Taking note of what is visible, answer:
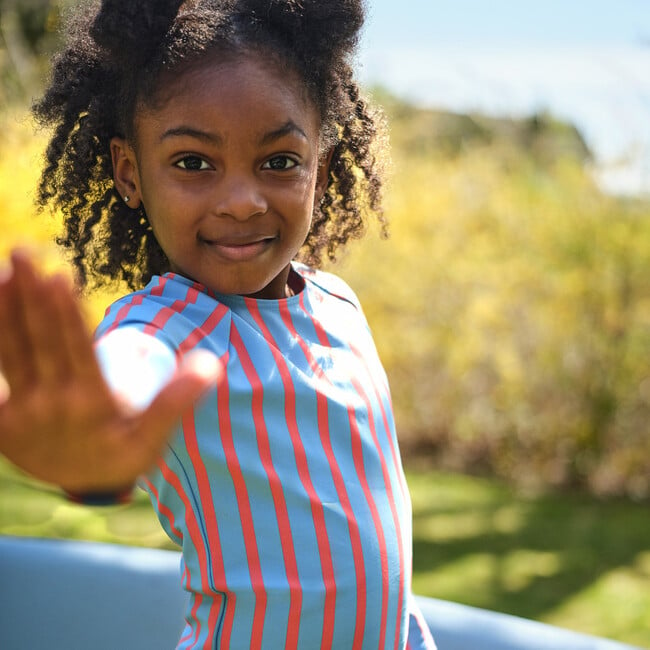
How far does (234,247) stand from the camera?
1312 millimetres

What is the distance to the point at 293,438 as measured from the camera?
1290mm

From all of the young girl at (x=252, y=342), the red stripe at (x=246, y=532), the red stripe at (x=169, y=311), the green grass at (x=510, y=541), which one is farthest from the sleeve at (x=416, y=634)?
the green grass at (x=510, y=541)

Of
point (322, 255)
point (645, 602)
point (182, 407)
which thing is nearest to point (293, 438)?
point (182, 407)

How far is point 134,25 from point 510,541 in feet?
9.29

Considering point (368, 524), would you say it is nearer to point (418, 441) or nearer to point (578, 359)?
point (578, 359)

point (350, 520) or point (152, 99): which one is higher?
point (152, 99)

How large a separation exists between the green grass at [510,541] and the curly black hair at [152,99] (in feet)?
5.73

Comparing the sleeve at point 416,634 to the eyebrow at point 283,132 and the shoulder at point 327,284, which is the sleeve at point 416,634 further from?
the eyebrow at point 283,132

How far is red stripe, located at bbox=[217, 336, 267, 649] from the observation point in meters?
1.24

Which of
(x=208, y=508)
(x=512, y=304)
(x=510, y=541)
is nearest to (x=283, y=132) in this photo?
(x=208, y=508)

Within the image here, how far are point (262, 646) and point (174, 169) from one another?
2.15 feet

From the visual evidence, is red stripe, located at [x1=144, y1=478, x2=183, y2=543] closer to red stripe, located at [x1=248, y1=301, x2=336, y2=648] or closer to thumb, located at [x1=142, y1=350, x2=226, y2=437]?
red stripe, located at [x1=248, y1=301, x2=336, y2=648]

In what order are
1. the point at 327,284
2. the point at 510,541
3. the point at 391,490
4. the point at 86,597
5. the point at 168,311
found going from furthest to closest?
1. the point at 510,541
2. the point at 86,597
3. the point at 327,284
4. the point at 391,490
5. the point at 168,311

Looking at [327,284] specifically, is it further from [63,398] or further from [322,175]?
[63,398]
